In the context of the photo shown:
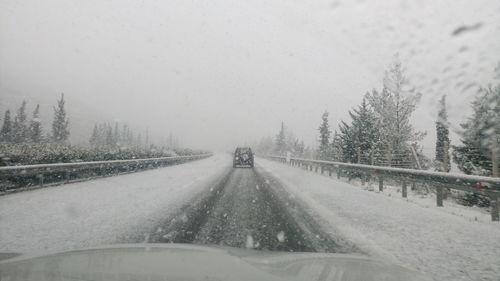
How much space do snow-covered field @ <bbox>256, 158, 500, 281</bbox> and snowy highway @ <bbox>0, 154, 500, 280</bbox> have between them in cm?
2

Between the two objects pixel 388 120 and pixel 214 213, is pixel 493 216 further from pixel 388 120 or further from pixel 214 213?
pixel 388 120

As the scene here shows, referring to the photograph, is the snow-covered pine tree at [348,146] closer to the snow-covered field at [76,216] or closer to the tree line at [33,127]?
the snow-covered field at [76,216]

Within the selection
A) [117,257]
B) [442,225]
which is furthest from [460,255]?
[117,257]

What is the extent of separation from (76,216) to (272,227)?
409 centimetres

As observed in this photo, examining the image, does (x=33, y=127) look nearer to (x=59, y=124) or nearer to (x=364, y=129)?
(x=59, y=124)

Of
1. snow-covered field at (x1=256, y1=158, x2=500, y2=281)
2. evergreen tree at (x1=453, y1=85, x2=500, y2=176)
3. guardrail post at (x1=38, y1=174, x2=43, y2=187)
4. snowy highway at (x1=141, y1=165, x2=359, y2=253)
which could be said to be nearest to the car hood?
snow-covered field at (x1=256, y1=158, x2=500, y2=281)

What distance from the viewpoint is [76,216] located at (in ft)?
24.6

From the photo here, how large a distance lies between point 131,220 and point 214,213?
1.71m

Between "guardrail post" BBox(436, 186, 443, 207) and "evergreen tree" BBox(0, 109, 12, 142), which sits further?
"evergreen tree" BBox(0, 109, 12, 142)

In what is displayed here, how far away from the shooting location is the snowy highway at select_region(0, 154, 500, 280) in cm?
497

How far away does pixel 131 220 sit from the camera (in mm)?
7012

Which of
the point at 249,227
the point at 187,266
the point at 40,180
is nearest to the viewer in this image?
the point at 187,266

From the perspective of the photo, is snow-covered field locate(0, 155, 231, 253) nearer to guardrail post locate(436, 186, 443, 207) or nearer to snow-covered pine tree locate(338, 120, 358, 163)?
guardrail post locate(436, 186, 443, 207)

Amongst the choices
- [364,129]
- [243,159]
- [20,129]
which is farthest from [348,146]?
[20,129]
